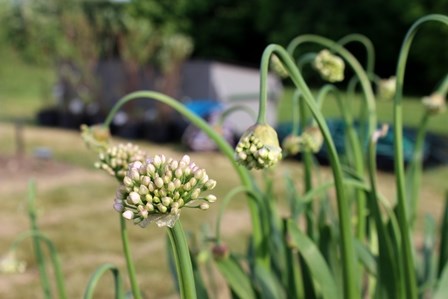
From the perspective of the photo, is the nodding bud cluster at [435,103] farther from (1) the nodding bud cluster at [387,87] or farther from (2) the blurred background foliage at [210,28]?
(2) the blurred background foliage at [210,28]

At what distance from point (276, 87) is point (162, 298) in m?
6.06

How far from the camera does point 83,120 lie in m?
8.45

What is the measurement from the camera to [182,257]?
45 centimetres

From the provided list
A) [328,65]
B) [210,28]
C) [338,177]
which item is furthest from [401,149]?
[210,28]

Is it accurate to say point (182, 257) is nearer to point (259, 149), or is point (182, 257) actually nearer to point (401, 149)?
point (259, 149)

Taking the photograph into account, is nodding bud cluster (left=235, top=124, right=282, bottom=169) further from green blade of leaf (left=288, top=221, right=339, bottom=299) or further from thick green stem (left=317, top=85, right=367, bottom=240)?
thick green stem (left=317, top=85, right=367, bottom=240)

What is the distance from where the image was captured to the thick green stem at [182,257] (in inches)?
17.4

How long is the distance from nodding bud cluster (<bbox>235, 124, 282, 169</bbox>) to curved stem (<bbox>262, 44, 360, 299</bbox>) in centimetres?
5

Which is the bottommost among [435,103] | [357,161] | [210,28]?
[210,28]

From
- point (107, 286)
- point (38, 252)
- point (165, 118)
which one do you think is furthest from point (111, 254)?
point (165, 118)

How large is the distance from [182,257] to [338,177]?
218 millimetres

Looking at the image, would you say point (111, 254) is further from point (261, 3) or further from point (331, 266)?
point (261, 3)

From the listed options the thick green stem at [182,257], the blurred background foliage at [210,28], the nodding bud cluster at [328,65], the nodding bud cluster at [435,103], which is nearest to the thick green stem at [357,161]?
the nodding bud cluster at [328,65]

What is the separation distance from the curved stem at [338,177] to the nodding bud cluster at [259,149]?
2.1 inches
